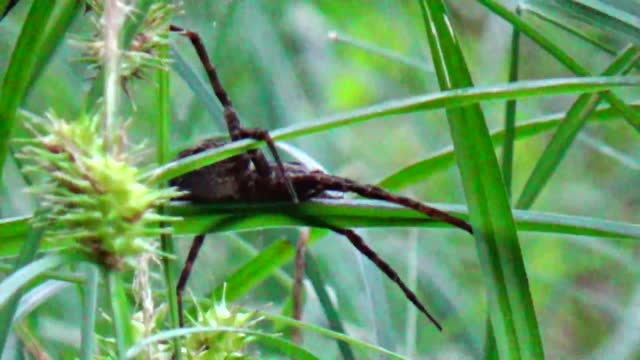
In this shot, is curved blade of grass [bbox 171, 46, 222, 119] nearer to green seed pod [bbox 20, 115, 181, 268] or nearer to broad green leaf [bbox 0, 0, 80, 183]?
broad green leaf [bbox 0, 0, 80, 183]

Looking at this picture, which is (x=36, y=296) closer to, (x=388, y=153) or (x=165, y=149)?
(x=165, y=149)

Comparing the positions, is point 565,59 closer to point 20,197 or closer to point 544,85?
point 544,85

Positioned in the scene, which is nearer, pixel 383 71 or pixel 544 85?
pixel 544 85

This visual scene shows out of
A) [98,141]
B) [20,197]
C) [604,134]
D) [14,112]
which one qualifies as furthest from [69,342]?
[604,134]

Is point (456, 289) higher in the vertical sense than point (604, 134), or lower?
lower

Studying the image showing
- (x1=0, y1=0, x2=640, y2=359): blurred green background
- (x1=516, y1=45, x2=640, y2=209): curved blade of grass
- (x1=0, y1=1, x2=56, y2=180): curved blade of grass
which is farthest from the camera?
(x1=0, y1=0, x2=640, y2=359): blurred green background

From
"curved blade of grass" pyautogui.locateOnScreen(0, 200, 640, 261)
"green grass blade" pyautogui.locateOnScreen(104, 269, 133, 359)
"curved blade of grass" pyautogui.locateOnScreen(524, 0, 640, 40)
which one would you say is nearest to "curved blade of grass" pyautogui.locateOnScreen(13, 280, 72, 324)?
"curved blade of grass" pyautogui.locateOnScreen(0, 200, 640, 261)
